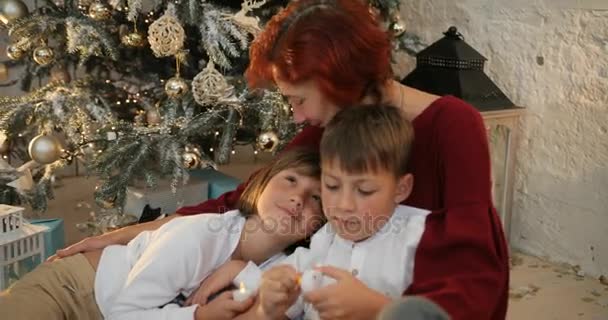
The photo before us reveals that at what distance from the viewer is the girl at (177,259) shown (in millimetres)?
1330

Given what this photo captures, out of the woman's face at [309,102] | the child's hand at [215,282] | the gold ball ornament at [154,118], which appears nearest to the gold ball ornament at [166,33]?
the gold ball ornament at [154,118]

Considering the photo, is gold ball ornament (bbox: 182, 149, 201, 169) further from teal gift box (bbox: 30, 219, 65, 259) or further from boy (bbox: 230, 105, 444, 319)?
boy (bbox: 230, 105, 444, 319)

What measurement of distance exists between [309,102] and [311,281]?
39cm

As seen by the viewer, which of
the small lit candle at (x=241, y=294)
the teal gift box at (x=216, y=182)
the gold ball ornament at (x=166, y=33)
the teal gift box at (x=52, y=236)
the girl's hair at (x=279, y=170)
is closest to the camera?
the small lit candle at (x=241, y=294)

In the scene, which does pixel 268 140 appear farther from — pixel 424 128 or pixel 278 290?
pixel 278 290

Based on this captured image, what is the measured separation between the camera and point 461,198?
124 cm

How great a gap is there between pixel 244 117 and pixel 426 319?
186cm

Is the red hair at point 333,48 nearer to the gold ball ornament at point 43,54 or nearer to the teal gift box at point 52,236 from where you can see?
the teal gift box at point 52,236

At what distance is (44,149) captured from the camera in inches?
88.6

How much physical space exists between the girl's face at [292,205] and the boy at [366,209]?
11 centimetres

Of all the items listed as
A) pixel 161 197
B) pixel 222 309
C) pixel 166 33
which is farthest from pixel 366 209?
pixel 161 197

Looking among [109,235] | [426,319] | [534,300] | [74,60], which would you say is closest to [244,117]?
[74,60]

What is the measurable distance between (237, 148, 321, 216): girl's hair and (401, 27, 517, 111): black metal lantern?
3.33 ft

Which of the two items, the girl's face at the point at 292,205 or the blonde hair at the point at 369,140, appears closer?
the blonde hair at the point at 369,140
